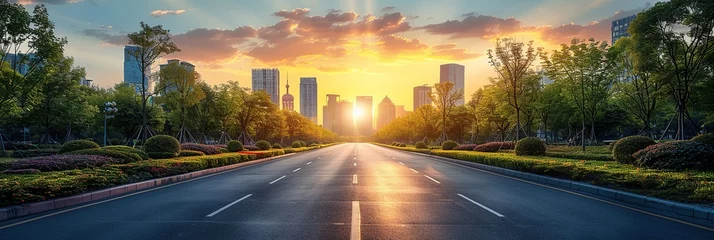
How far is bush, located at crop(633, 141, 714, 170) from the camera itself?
39.8 ft

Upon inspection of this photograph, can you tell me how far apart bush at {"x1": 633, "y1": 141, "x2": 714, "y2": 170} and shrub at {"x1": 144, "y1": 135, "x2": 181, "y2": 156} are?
2180cm

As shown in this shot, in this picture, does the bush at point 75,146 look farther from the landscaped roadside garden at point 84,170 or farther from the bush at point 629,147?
the bush at point 629,147

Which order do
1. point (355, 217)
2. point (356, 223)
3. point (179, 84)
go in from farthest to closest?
point (179, 84) → point (355, 217) → point (356, 223)

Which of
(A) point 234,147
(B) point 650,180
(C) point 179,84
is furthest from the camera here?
(A) point 234,147

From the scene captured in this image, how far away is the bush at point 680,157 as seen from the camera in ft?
39.8

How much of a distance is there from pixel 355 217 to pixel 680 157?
37.8 feet

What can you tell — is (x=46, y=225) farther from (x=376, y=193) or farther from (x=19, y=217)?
(x=376, y=193)

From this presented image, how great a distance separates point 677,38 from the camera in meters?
19.8

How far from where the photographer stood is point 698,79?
21.5 meters

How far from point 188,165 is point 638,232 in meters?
15.8

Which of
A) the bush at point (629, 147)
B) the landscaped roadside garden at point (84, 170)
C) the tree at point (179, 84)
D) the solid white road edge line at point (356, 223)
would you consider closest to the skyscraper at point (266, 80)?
the tree at point (179, 84)

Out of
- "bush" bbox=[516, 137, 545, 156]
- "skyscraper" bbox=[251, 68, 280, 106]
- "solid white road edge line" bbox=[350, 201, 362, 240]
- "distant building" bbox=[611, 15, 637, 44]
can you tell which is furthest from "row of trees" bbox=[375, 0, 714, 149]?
"distant building" bbox=[611, 15, 637, 44]

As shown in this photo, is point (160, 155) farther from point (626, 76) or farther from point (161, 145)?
point (626, 76)

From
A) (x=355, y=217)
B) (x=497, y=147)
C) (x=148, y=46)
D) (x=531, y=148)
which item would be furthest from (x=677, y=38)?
(x=148, y=46)
